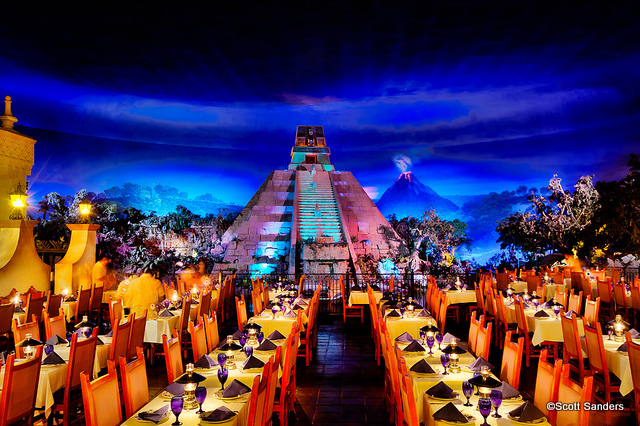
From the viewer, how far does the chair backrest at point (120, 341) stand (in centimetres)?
518

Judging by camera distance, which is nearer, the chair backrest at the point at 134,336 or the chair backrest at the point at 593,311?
the chair backrest at the point at 134,336

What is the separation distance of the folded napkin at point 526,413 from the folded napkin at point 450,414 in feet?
1.18

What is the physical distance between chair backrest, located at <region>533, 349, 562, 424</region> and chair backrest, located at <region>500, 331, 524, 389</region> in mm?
240

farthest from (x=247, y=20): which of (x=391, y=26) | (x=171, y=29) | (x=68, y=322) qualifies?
(x=68, y=322)

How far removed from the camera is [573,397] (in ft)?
9.39

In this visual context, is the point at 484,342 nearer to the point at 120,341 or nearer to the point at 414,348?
the point at 414,348

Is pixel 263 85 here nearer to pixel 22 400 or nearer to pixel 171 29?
pixel 171 29

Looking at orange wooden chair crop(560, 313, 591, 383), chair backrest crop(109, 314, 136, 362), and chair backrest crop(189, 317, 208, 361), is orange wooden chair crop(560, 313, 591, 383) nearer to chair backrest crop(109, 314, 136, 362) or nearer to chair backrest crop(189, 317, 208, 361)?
chair backrest crop(189, 317, 208, 361)

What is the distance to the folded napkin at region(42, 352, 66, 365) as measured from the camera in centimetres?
449

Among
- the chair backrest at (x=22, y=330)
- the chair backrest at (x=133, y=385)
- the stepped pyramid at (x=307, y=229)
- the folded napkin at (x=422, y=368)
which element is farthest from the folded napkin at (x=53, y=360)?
the stepped pyramid at (x=307, y=229)

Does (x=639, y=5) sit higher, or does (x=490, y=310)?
(x=639, y=5)

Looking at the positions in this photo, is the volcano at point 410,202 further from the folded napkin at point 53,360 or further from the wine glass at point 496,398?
the wine glass at point 496,398

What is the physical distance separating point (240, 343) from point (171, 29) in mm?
26540

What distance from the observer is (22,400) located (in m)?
3.71
